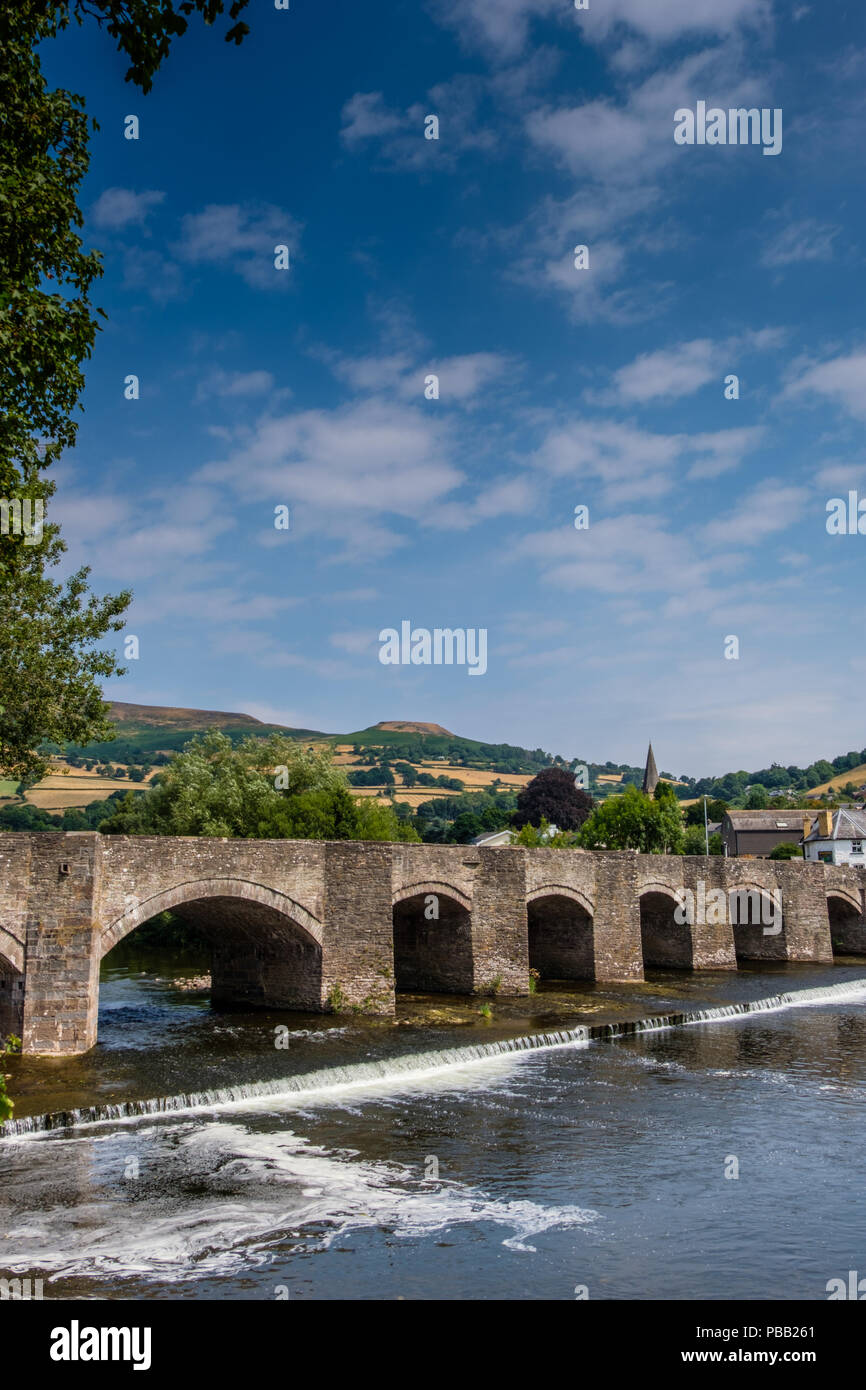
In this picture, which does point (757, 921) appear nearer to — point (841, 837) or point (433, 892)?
point (433, 892)

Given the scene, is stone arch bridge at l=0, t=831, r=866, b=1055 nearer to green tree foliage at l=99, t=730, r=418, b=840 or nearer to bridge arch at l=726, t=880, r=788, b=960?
bridge arch at l=726, t=880, r=788, b=960

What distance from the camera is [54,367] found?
32.4 ft

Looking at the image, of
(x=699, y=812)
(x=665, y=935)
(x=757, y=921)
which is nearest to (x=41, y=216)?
(x=665, y=935)

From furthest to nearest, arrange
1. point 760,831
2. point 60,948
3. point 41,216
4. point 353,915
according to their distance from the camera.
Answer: point 760,831, point 353,915, point 60,948, point 41,216

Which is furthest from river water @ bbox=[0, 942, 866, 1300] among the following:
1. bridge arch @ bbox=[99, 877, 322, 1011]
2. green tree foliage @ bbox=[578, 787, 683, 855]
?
green tree foliage @ bbox=[578, 787, 683, 855]

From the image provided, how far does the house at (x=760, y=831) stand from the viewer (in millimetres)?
90500

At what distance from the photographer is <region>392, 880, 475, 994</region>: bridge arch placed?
27.8 m

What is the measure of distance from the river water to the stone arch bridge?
1.44m

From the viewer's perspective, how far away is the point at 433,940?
29.3m

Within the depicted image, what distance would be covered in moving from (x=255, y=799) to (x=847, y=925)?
104 ft

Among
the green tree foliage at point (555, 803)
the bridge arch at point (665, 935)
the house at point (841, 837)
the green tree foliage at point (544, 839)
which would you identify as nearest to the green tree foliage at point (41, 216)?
the bridge arch at point (665, 935)

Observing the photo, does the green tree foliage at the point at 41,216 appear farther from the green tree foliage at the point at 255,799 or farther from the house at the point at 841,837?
the house at the point at 841,837
